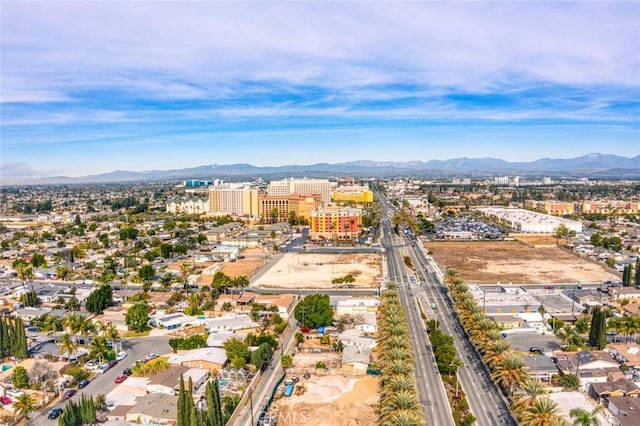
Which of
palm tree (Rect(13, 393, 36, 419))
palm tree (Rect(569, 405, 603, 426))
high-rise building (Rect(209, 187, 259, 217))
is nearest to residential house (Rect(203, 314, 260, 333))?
palm tree (Rect(13, 393, 36, 419))

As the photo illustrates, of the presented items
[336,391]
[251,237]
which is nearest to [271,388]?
[336,391]

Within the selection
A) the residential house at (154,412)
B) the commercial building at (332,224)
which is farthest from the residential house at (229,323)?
the commercial building at (332,224)

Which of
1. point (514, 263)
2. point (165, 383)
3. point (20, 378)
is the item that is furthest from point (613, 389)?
point (514, 263)

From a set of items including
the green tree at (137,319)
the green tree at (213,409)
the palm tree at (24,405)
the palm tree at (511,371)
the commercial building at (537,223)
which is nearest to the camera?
the green tree at (213,409)

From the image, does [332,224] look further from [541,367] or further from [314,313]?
[541,367]

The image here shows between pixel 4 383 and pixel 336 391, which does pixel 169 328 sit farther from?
pixel 336 391

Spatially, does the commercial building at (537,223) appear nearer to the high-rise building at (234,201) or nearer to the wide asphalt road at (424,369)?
the wide asphalt road at (424,369)
